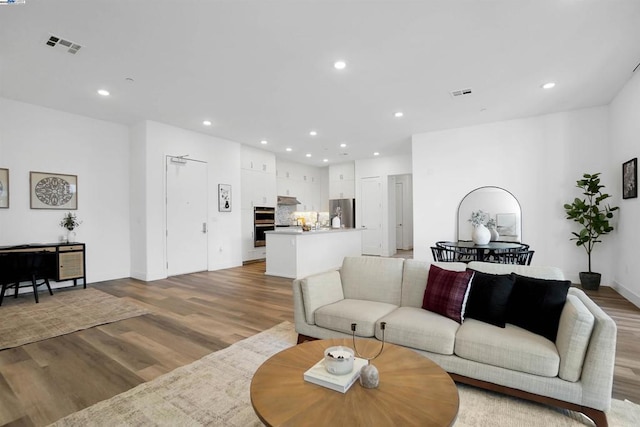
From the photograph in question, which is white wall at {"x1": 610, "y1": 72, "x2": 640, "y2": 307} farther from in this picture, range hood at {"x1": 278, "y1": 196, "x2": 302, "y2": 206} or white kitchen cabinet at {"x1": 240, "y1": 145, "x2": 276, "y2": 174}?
range hood at {"x1": 278, "y1": 196, "x2": 302, "y2": 206}

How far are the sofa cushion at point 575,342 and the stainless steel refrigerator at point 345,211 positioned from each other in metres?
8.25

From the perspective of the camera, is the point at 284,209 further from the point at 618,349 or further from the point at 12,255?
the point at 618,349

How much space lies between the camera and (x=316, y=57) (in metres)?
3.57

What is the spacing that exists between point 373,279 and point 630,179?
168 inches

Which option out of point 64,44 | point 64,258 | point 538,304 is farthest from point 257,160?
point 538,304

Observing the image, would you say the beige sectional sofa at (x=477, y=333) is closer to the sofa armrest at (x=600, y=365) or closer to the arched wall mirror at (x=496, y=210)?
the sofa armrest at (x=600, y=365)

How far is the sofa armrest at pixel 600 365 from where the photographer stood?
168 cm

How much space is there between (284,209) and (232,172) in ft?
9.21

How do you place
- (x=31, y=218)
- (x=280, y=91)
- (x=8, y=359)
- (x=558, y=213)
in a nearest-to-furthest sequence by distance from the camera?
(x=8, y=359) < (x=280, y=91) < (x=31, y=218) < (x=558, y=213)

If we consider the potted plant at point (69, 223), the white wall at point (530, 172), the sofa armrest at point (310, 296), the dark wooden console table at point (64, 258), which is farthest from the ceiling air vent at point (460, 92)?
the potted plant at point (69, 223)

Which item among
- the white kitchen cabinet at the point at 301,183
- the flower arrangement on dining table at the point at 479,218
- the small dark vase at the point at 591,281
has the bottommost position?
the small dark vase at the point at 591,281

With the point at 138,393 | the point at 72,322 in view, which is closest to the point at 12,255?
the point at 72,322

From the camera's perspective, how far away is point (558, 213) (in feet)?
18.2

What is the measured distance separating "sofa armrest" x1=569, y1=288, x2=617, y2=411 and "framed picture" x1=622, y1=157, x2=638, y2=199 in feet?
12.3
